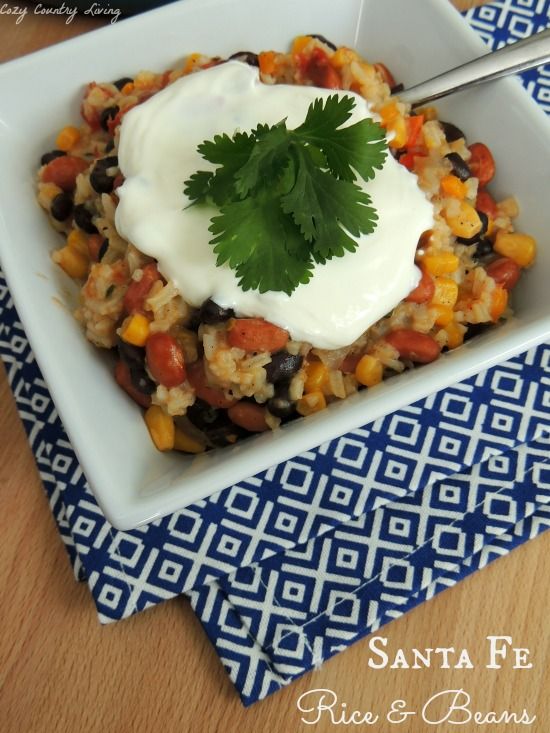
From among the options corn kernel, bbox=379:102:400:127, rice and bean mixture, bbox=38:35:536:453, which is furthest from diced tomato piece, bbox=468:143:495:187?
corn kernel, bbox=379:102:400:127

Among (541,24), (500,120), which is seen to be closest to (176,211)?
(500,120)

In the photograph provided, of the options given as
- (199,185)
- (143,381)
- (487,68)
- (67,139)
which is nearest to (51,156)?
(67,139)

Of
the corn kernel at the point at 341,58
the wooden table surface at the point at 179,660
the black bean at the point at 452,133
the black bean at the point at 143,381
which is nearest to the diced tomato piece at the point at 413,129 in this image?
the black bean at the point at 452,133

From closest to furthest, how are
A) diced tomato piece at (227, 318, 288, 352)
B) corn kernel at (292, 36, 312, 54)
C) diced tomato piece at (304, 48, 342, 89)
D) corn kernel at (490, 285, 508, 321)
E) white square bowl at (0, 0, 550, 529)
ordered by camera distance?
white square bowl at (0, 0, 550, 529) → diced tomato piece at (227, 318, 288, 352) → corn kernel at (490, 285, 508, 321) → diced tomato piece at (304, 48, 342, 89) → corn kernel at (292, 36, 312, 54)

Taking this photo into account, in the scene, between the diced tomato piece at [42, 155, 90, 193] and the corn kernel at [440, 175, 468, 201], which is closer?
the corn kernel at [440, 175, 468, 201]

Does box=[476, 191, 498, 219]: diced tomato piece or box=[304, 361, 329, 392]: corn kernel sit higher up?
box=[476, 191, 498, 219]: diced tomato piece

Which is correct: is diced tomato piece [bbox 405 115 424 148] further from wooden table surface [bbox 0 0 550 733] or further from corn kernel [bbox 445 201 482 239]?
wooden table surface [bbox 0 0 550 733]

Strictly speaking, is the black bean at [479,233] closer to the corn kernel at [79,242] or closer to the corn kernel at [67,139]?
the corn kernel at [79,242]
